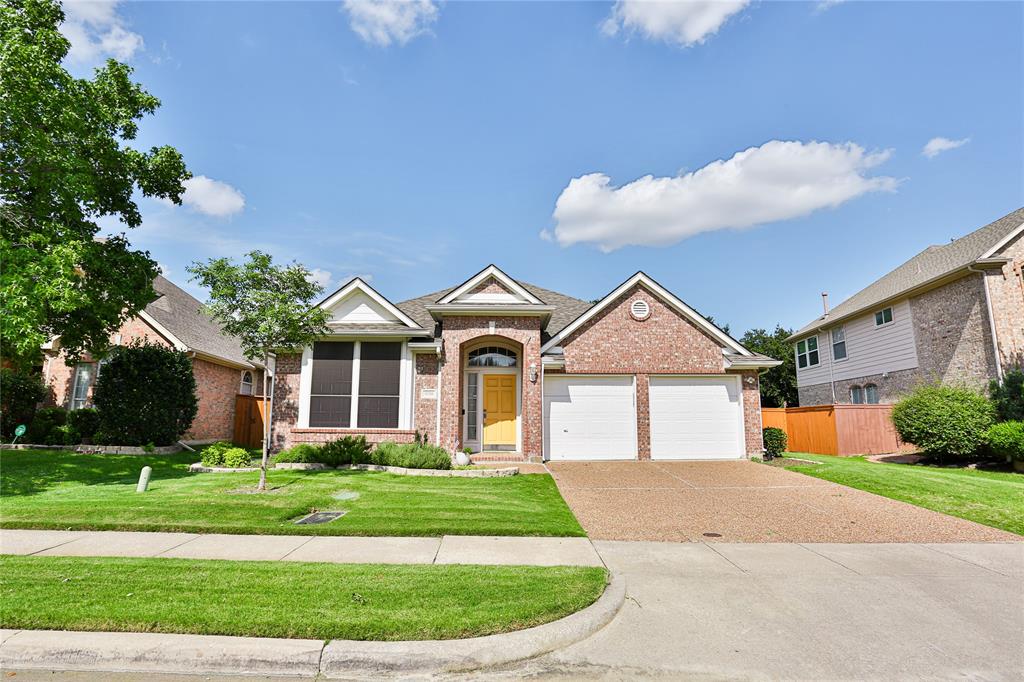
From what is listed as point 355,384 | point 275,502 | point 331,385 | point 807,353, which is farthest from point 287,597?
point 807,353

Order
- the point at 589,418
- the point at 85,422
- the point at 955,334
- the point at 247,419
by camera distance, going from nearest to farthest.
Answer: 1. the point at 589,418
2. the point at 85,422
3. the point at 955,334
4. the point at 247,419

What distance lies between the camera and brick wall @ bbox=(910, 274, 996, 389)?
16688 mm

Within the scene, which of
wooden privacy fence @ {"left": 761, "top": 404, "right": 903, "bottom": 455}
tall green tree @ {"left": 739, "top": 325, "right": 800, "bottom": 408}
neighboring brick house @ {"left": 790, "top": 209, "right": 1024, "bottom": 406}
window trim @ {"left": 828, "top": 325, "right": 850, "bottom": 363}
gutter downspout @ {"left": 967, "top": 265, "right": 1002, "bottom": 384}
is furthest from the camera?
tall green tree @ {"left": 739, "top": 325, "right": 800, "bottom": 408}

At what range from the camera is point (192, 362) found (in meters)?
17.5

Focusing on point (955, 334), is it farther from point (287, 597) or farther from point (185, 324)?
point (185, 324)

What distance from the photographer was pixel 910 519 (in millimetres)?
8211

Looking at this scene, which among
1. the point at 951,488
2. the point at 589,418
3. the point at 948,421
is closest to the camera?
the point at 951,488

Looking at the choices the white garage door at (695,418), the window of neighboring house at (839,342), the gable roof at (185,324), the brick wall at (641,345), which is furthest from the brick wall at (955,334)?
the gable roof at (185,324)

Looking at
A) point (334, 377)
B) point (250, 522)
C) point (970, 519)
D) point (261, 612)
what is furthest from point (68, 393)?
point (970, 519)

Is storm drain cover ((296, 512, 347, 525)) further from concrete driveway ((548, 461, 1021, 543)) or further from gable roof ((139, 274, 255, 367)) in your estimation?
gable roof ((139, 274, 255, 367))

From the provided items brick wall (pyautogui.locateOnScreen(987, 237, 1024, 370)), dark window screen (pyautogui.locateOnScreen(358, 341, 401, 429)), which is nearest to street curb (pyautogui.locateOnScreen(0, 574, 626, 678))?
dark window screen (pyautogui.locateOnScreen(358, 341, 401, 429))

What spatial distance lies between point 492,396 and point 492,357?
129 centimetres

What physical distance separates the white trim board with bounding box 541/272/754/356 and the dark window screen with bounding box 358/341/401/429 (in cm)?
479

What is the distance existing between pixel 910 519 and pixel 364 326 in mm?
13983
